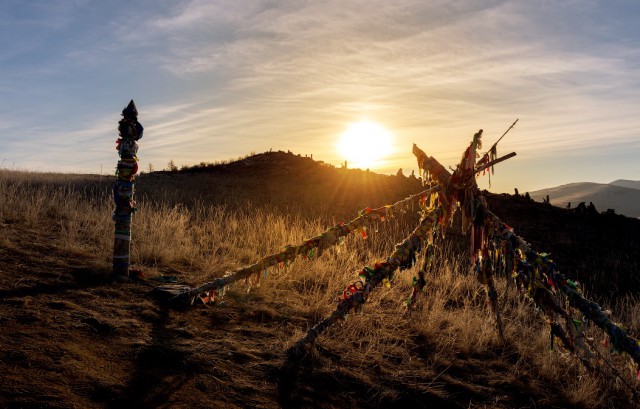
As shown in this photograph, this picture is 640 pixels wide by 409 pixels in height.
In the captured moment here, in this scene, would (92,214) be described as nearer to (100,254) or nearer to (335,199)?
(100,254)

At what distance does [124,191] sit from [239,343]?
2.54 meters

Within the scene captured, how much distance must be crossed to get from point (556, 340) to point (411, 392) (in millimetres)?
1920

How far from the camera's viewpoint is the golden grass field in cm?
331

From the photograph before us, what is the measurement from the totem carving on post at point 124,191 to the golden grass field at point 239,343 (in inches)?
11.6

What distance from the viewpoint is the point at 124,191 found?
5594 mm

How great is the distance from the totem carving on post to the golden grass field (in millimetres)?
295

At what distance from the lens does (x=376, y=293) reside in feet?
21.1

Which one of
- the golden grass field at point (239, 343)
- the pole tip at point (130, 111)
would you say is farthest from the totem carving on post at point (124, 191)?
the golden grass field at point (239, 343)

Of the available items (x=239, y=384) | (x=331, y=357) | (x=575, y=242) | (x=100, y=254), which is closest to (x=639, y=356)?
(x=331, y=357)

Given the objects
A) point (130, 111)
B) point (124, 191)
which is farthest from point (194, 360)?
point (130, 111)

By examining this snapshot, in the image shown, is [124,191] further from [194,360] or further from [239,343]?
[194,360]

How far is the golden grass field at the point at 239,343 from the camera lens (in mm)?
3311

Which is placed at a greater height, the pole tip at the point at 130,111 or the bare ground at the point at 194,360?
the pole tip at the point at 130,111

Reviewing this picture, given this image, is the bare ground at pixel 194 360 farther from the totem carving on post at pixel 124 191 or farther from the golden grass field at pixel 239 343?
the totem carving on post at pixel 124 191
